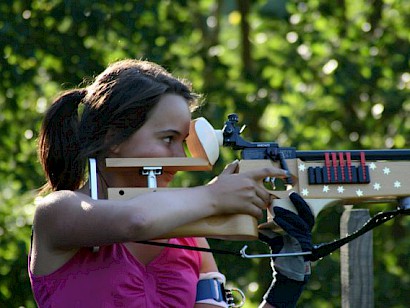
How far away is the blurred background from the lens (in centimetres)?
610

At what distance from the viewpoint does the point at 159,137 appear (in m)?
2.88

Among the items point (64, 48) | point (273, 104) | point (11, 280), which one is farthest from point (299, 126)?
point (11, 280)

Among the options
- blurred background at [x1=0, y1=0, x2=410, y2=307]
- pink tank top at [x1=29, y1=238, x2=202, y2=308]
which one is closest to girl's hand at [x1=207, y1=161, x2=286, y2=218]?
pink tank top at [x1=29, y1=238, x2=202, y2=308]

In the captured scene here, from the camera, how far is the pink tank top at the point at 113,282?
2.77 m

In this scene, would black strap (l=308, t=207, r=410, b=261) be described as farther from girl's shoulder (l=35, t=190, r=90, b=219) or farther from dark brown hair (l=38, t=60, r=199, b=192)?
girl's shoulder (l=35, t=190, r=90, b=219)

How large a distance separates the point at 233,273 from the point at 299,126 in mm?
1250

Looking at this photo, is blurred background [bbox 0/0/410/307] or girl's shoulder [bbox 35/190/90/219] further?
blurred background [bbox 0/0/410/307]

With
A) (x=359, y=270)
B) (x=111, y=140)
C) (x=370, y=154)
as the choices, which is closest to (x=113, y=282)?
(x=111, y=140)

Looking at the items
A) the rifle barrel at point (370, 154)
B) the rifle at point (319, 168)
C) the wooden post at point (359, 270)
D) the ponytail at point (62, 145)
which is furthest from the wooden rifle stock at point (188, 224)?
the wooden post at point (359, 270)

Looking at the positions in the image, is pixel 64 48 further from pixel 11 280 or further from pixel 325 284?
pixel 325 284

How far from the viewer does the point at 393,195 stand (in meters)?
2.98

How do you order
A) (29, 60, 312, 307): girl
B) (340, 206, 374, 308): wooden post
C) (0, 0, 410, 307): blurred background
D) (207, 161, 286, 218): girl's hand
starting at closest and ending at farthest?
(29, 60, 312, 307): girl, (207, 161, 286, 218): girl's hand, (340, 206, 374, 308): wooden post, (0, 0, 410, 307): blurred background

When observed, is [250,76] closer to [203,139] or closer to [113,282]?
[203,139]

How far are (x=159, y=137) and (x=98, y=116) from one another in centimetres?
20
